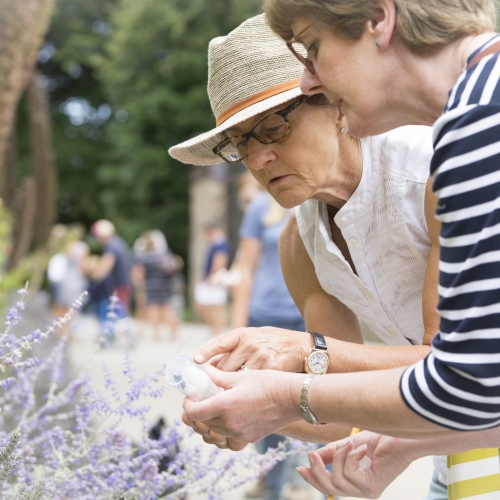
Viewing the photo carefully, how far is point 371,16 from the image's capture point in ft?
4.25

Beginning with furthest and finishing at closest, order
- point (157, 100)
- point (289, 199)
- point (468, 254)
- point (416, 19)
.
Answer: point (157, 100) < point (289, 199) < point (416, 19) < point (468, 254)

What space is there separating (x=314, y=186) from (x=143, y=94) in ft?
70.4

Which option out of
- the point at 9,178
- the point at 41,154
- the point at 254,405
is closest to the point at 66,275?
the point at 9,178

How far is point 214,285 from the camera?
10227 millimetres

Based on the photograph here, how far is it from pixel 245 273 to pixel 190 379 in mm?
3410

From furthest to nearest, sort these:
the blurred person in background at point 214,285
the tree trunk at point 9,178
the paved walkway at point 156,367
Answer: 1. the tree trunk at point 9,178
2. the blurred person in background at point 214,285
3. the paved walkway at point 156,367

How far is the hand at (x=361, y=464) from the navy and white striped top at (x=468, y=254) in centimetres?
54

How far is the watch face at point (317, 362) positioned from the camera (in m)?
1.74

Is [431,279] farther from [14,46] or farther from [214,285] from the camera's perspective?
[214,285]

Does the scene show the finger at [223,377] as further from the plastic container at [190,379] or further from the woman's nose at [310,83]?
the woman's nose at [310,83]

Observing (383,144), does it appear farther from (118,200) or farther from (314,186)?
(118,200)

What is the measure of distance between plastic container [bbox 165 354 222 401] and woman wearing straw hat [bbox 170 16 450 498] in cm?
27

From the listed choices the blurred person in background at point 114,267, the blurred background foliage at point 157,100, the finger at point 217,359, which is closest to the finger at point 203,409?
the finger at point 217,359

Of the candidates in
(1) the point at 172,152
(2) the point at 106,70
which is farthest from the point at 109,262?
(2) the point at 106,70
